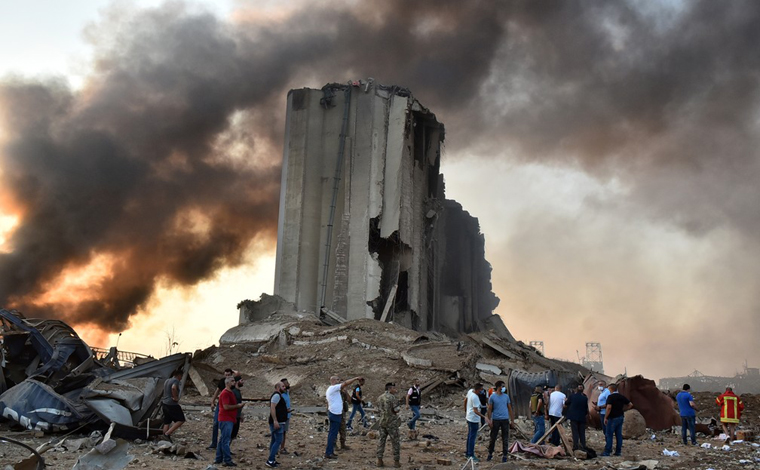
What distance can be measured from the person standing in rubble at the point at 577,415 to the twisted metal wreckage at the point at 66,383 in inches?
247

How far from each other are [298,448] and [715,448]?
756 cm

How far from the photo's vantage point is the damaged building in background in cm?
3183

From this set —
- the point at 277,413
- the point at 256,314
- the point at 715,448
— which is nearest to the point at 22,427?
the point at 277,413

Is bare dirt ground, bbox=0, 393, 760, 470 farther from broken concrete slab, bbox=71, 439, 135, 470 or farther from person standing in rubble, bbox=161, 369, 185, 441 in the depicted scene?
broken concrete slab, bbox=71, 439, 135, 470

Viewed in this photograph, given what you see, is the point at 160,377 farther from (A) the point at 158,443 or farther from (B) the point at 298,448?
(B) the point at 298,448

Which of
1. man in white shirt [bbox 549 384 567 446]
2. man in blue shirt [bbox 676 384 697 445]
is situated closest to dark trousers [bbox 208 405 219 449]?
man in white shirt [bbox 549 384 567 446]

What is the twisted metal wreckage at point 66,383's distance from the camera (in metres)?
10.1

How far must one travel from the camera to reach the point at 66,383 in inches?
446

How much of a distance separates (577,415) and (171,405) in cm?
626

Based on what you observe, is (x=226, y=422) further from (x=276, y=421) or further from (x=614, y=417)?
(x=614, y=417)

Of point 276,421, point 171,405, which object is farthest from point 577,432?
point 171,405

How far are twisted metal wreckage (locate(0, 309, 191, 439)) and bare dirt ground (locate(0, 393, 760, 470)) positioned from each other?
0.31 m

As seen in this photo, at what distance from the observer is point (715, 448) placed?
12.2 meters

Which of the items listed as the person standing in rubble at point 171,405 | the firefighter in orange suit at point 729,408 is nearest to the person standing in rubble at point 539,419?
the firefighter in orange suit at point 729,408
